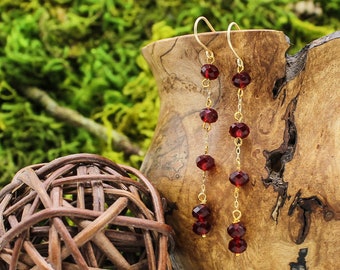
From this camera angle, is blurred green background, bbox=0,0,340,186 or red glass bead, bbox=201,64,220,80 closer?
red glass bead, bbox=201,64,220,80

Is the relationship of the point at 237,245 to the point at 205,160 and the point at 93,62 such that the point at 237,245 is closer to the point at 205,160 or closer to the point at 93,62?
the point at 205,160

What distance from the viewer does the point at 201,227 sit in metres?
0.65

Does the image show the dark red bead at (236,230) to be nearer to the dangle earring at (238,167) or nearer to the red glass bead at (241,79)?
the dangle earring at (238,167)

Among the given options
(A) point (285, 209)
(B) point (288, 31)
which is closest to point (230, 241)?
(A) point (285, 209)

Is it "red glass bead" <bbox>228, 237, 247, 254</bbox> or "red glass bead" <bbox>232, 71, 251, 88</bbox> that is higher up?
A: "red glass bead" <bbox>232, 71, 251, 88</bbox>

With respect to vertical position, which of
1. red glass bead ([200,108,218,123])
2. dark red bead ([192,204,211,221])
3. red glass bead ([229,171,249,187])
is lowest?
dark red bead ([192,204,211,221])

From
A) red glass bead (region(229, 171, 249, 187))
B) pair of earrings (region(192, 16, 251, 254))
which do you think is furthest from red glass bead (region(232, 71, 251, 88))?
red glass bead (region(229, 171, 249, 187))

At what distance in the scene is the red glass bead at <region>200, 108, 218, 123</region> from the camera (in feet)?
2.14

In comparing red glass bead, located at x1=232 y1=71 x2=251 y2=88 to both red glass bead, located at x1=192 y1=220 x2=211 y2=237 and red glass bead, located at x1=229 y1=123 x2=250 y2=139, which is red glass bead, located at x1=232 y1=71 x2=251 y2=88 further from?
red glass bead, located at x1=192 y1=220 x2=211 y2=237

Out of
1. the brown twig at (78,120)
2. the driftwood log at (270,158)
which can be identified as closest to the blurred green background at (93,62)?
the brown twig at (78,120)

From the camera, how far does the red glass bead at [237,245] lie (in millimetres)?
621

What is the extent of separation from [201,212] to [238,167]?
0.23 feet

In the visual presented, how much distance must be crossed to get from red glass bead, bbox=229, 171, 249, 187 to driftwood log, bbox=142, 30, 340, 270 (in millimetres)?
11

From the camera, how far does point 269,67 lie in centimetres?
64
